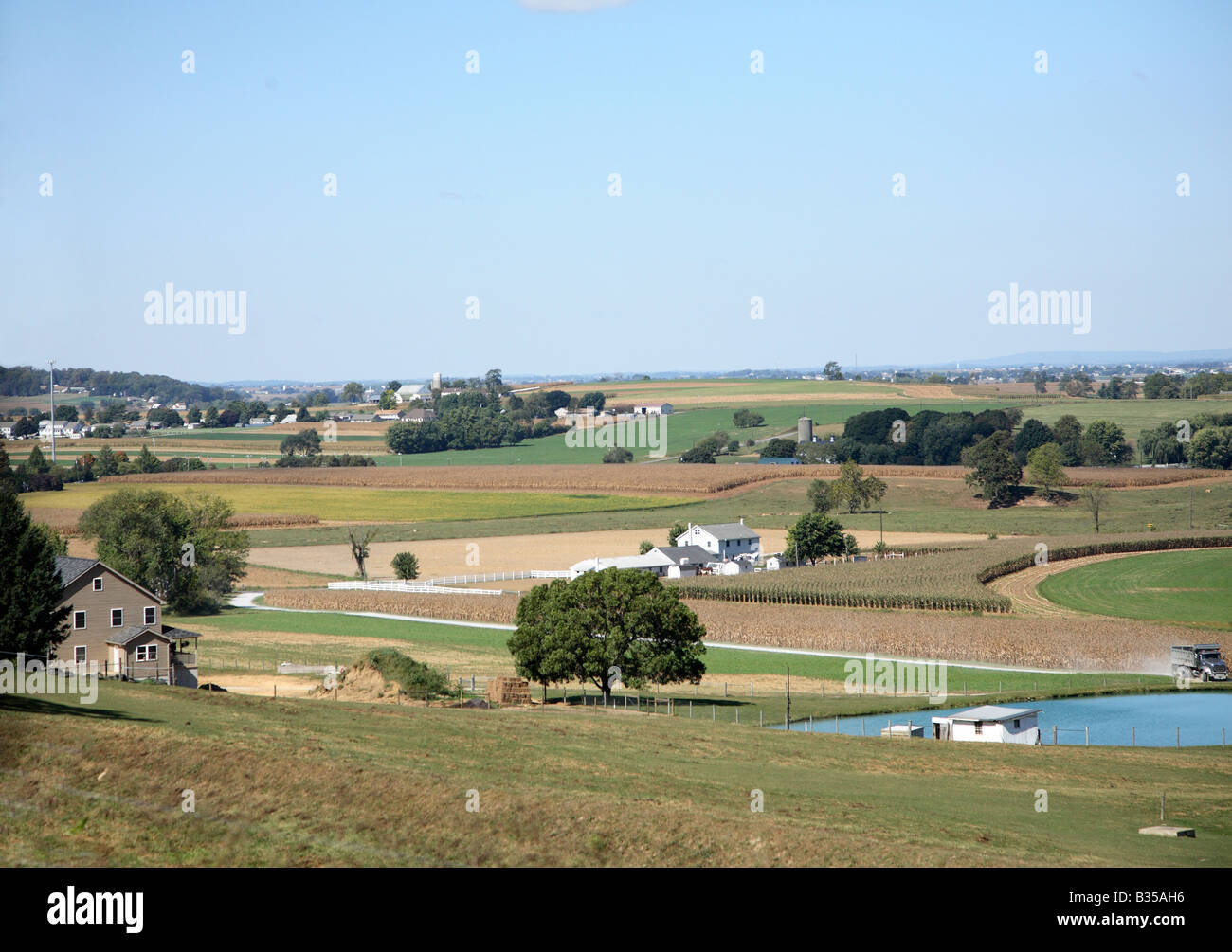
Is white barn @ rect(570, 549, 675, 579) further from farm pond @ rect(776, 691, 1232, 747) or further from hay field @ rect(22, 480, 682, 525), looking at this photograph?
farm pond @ rect(776, 691, 1232, 747)

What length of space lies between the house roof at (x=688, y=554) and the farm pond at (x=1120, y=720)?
4056 centimetres

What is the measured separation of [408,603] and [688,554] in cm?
2279

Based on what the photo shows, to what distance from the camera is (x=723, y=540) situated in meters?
92.1

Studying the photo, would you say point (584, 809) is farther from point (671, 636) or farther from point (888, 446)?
point (888, 446)

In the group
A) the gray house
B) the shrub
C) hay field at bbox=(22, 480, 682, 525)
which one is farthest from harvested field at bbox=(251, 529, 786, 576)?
the gray house

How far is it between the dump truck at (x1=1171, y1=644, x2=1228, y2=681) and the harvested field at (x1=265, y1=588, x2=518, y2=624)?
35967 mm

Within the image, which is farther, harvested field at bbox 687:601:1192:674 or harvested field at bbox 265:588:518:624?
harvested field at bbox 265:588:518:624

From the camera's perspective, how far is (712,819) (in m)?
22.9

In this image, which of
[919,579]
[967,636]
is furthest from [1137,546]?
[967,636]

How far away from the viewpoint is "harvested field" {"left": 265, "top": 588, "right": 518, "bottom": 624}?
241ft

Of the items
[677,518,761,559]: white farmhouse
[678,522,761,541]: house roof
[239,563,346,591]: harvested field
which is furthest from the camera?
[678,522,761,541]: house roof

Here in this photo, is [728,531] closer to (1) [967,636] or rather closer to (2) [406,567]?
(2) [406,567]

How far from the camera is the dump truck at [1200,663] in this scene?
54.7 m

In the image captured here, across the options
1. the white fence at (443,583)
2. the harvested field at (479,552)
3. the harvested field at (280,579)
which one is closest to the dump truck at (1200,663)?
the white fence at (443,583)
